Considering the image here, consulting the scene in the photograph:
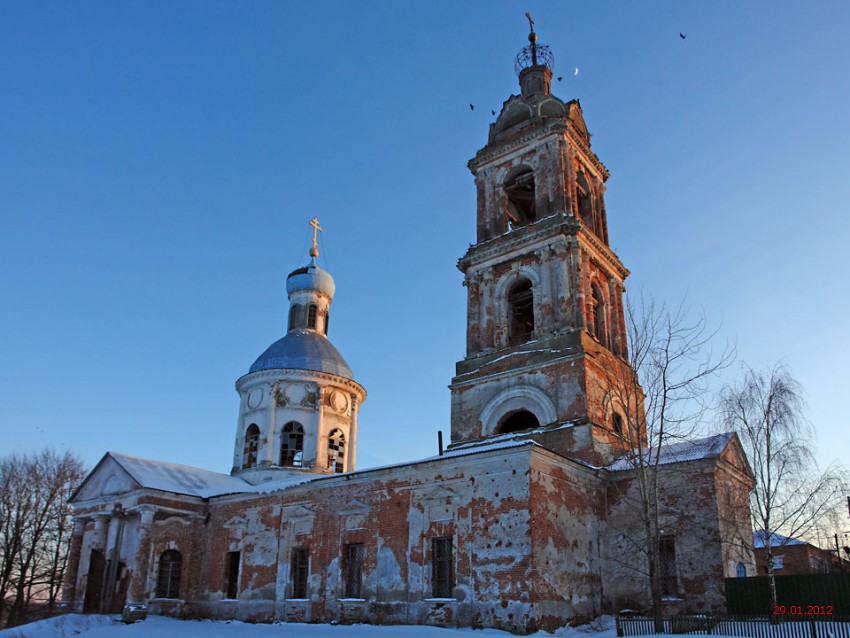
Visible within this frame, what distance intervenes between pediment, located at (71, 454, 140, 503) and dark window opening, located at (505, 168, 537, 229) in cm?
1620

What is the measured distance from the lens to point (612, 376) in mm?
22312

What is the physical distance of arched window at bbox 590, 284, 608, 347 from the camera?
23.6m

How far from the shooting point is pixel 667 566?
59.1ft

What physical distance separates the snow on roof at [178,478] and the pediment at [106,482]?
0.27 meters

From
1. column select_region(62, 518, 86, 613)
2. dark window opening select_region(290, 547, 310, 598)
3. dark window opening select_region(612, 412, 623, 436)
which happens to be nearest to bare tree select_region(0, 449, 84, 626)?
column select_region(62, 518, 86, 613)

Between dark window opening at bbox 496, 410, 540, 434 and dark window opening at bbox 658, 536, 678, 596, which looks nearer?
dark window opening at bbox 658, 536, 678, 596

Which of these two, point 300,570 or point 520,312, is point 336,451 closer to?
point 300,570

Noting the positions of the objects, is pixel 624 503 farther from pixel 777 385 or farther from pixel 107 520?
pixel 107 520

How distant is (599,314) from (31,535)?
26442 millimetres

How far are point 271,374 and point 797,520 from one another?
2032 cm

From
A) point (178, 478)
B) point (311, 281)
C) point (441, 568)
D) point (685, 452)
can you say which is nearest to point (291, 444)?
point (178, 478)


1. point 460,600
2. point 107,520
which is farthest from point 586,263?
point 107,520

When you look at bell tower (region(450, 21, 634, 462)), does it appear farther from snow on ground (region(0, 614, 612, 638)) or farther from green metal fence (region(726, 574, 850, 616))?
→ snow on ground (region(0, 614, 612, 638))

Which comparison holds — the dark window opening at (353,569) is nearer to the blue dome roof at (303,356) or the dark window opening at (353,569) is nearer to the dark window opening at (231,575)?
the dark window opening at (231,575)
